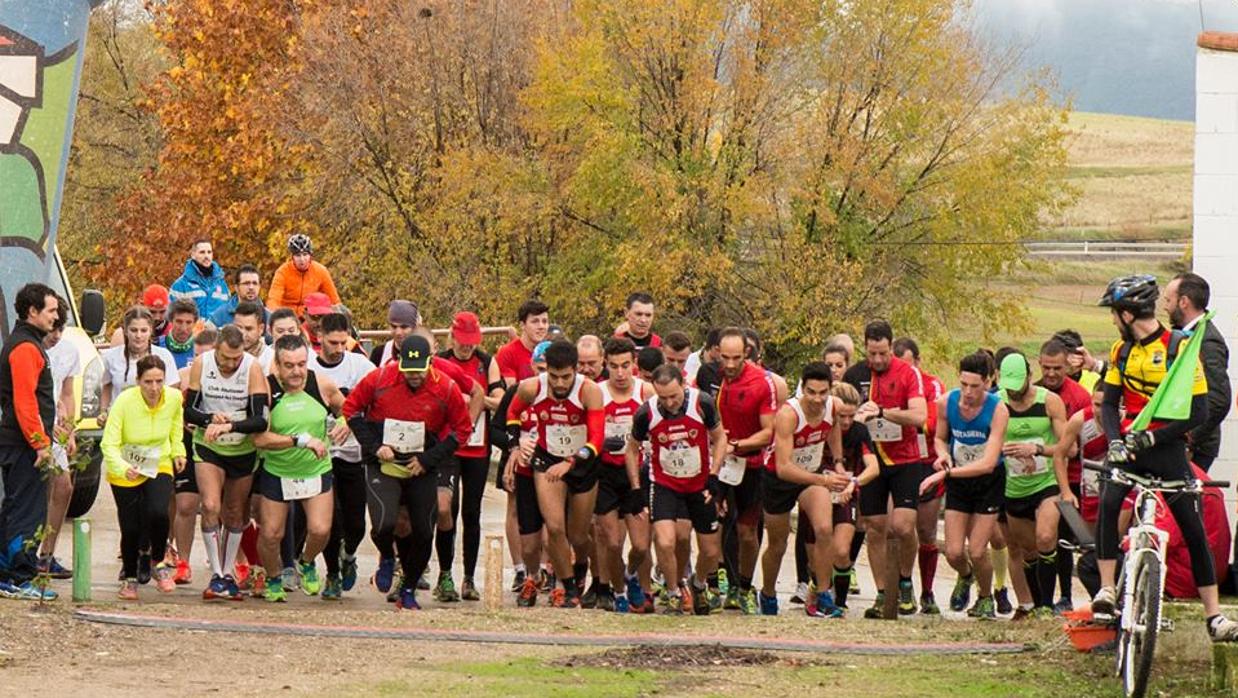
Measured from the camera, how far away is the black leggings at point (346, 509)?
47.9ft

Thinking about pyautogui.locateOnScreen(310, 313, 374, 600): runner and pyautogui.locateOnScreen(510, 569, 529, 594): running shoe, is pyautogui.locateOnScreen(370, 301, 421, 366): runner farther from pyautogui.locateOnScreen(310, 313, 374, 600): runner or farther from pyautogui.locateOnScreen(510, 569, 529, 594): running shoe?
pyautogui.locateOnScreen(510, 569, 529, 594): running shoe

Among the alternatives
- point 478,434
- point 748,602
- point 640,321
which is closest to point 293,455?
point 478,434

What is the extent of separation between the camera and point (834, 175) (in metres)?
41.8

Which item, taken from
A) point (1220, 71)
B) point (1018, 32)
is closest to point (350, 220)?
point (1018, 32)

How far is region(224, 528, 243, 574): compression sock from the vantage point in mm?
14117

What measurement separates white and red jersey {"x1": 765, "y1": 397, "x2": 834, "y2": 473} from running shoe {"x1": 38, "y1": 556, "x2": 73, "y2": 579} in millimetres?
4822

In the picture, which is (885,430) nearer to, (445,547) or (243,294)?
(445,547)

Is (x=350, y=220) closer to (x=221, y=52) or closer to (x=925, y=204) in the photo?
(x=221, y=52)

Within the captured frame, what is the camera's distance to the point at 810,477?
1434cm

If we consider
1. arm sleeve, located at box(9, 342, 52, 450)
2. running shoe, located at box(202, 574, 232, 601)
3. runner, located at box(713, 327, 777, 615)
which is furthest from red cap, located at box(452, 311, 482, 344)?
arm sleeve, located at box(9, 342, 52, 450)

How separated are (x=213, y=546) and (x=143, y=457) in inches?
32.4

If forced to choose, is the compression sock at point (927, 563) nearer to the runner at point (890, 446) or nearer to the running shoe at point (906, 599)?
the running shoe at point (906, 599)

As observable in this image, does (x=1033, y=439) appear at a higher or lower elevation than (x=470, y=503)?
higher

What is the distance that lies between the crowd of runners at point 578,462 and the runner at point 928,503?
3cm
